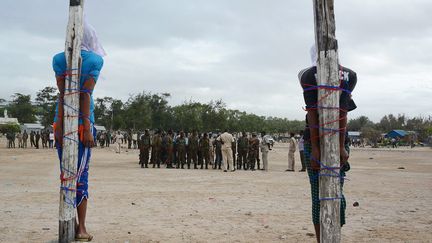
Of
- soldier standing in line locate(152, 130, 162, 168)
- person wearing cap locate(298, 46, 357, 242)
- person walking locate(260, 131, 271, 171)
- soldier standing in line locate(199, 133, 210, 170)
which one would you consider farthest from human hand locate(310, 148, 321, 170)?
soldier standing in line locate(152, 130, 162, 168)

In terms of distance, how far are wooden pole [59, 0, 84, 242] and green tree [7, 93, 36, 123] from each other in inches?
3826

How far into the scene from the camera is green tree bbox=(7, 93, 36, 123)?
305 ft

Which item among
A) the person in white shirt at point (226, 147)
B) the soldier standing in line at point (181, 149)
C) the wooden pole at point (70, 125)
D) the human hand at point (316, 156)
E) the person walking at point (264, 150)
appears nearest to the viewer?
the human hand at point (316, 156)

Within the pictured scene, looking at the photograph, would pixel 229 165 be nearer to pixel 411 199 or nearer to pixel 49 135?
pixel 411 199

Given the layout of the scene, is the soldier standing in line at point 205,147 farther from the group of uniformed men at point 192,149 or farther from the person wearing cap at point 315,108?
the person wearing cap at point 315,108

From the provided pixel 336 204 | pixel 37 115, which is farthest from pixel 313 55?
pixel 37 115

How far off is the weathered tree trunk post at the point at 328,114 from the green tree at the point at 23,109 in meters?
98.9

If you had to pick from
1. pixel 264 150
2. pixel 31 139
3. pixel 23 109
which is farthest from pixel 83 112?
pixel 23 109

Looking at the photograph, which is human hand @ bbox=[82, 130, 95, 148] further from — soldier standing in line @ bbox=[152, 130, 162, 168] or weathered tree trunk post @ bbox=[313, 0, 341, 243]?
soldier standing in line @ bbox=[152, 130, 162, 168]

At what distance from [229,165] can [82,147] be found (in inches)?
539

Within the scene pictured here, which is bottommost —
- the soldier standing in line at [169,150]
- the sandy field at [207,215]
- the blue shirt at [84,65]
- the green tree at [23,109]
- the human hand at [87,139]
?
the sandy field at [207,215]

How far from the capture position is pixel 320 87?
351 cm

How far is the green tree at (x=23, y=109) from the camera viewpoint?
305 feet

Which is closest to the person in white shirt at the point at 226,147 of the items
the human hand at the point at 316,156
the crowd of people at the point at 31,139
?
the human hand at the point at 316,156
